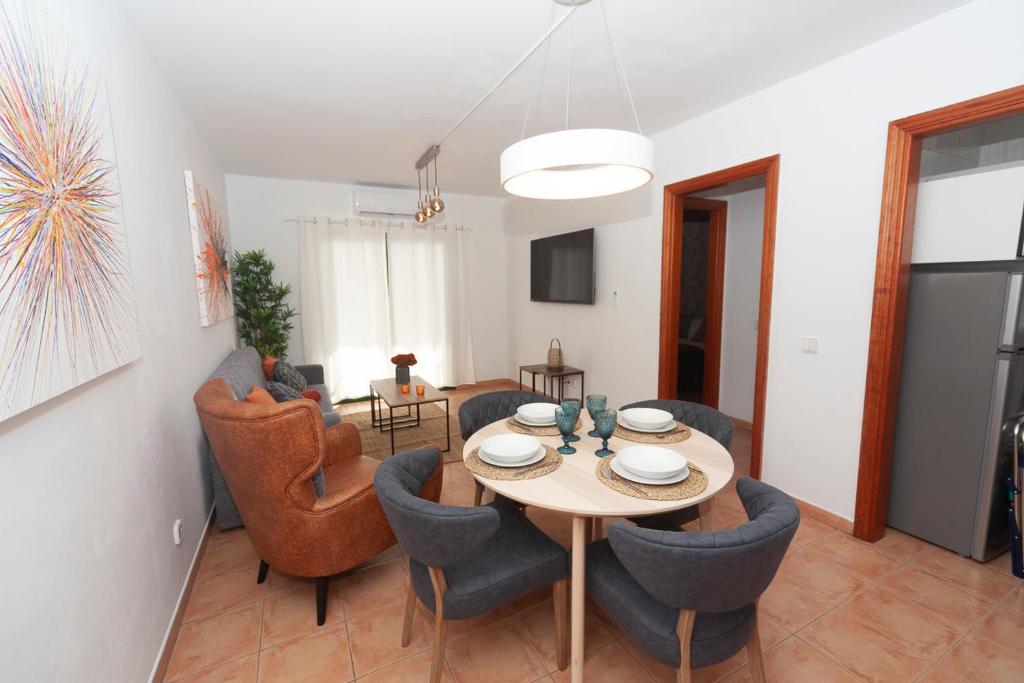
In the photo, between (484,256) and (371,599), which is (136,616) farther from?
(484,256)

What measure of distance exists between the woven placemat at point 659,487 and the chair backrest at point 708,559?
0.80 ft

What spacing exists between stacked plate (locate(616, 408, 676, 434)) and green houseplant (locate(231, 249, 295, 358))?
389cm

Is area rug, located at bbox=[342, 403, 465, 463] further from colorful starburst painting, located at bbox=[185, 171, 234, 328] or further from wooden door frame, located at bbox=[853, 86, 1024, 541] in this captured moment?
wooden door frame, located at bbox=[853, 86, 1024, 541]

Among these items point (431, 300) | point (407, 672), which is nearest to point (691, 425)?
point (407, 672)

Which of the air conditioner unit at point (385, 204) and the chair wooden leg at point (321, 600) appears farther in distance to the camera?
the air conditioner unit at point (385, 204)

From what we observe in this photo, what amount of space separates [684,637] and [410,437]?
3.10 metres

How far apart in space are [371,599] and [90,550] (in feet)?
3.82

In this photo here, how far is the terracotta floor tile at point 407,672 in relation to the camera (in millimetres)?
1624

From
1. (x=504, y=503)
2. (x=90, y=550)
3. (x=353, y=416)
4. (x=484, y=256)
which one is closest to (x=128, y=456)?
(x=90, y=550)

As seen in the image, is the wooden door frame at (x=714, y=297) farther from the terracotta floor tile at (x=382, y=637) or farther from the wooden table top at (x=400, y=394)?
the terracotta floor tile at (x=382, y=637)

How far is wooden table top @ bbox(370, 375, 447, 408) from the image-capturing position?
3.55m

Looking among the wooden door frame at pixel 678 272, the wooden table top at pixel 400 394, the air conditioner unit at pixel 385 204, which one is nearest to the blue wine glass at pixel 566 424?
the wooden door frame at pixel 678 272

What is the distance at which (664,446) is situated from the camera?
1841mm

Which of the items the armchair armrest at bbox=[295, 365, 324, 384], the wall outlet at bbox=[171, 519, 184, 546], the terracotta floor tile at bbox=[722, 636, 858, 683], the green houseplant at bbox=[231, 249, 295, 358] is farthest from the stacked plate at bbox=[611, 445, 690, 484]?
the green houseplant at bbox=[231, 249, 295, 358]
